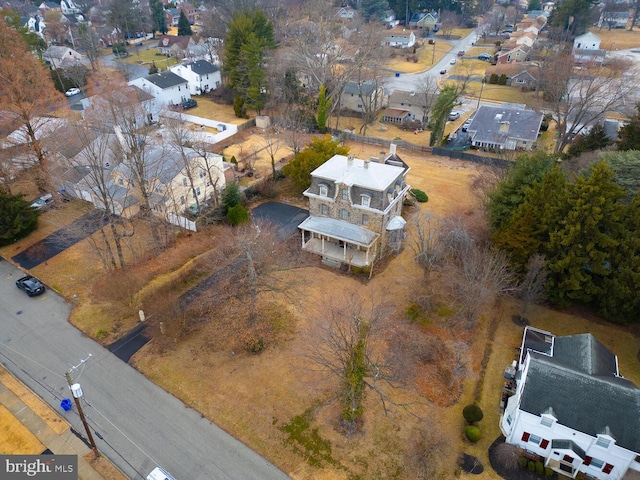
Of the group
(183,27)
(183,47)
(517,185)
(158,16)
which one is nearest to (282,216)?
(517,185)

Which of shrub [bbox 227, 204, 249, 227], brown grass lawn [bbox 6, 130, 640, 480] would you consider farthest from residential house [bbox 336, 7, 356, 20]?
brown grass lawn [bbox 6, 130, 640, 480]

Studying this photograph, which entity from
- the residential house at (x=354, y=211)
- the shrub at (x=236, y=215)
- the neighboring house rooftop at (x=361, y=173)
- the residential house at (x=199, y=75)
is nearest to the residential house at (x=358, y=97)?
the residential house at (x=199, y=75)

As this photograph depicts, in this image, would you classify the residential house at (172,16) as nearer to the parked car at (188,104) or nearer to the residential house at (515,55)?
the parked car at (188,104)

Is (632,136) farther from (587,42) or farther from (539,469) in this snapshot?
(587,42)

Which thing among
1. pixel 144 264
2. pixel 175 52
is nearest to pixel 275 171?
pixel 144 264

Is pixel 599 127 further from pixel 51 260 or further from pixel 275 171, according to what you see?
pixel 51 260

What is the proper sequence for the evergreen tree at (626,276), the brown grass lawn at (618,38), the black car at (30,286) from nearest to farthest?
1. the evergreen tree at (626,276)
2. the black car at (30,286)
3. the brown grass lawn at (618,38)
